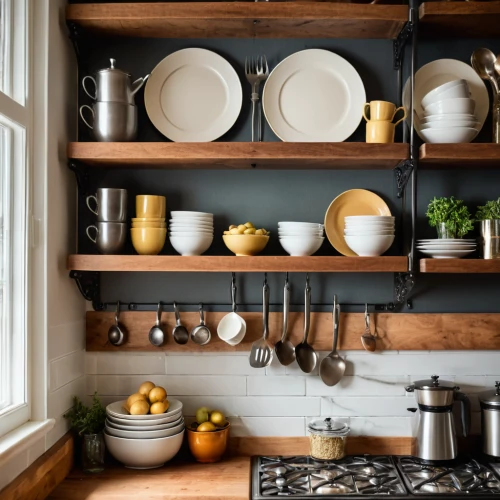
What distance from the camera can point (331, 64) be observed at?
2.41m

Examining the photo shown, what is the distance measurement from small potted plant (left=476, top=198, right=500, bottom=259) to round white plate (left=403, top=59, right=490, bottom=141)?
1.20ft

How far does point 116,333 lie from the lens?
94.7 inches

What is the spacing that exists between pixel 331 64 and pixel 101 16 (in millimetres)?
839

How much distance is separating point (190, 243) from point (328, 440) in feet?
2.75

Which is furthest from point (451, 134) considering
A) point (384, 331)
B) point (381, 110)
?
point (384, 331)

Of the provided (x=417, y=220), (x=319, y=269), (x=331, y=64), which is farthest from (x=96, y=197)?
(x=417, y=220)

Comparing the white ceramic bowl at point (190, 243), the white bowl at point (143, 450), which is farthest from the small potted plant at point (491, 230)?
the white bowl at point (143, 450)

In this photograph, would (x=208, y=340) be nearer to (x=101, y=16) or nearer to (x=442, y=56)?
(x=101, y=16)

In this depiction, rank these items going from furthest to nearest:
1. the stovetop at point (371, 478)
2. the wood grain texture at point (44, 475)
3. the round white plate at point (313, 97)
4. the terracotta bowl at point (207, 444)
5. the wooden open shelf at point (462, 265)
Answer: the round white plate at point (313, 97) < the terracotta bowl at point (207, 444) < the wooden open shelf at point (462, 265) < the stovetop at point (371, 478) < the wood grain texture at point (44, 475)

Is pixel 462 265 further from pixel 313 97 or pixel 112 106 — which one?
pixel 112 106

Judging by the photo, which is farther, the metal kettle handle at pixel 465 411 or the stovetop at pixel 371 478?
the metal kettle handle at pixel 465 411

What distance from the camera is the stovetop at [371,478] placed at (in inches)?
79.9

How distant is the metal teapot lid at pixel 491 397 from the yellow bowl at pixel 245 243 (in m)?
0.95

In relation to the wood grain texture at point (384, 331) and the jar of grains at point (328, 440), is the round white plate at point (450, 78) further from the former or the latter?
the jar of grains at point (328, 440)
